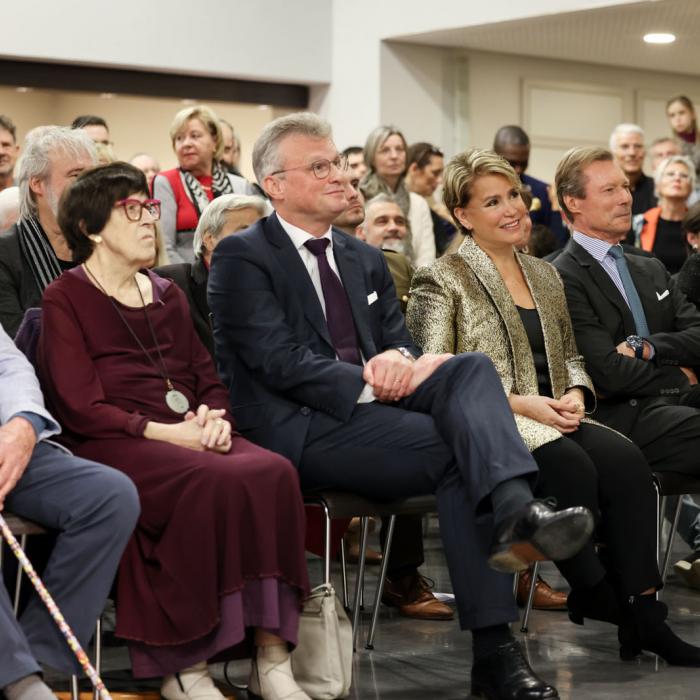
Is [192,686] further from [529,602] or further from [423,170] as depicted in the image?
[423,170]

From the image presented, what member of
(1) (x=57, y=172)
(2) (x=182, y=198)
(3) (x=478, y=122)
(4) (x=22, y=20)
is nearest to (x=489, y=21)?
(3) (x=478, y=122)

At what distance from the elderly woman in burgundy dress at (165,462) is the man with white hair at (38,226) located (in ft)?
1.23

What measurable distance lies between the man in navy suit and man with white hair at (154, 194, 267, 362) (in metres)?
0.55

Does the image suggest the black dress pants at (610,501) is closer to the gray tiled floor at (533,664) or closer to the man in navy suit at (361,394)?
the gray tiled floor at (533,664)

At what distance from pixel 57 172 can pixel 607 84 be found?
8091 millimetres

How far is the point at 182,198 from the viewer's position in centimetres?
617

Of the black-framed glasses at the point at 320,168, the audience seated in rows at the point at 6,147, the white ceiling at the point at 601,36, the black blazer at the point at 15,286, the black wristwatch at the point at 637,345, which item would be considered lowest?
the black wristwatch at the point at 637,345

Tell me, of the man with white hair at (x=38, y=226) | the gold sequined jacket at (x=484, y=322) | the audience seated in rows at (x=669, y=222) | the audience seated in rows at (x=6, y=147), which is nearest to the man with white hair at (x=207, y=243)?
the man with white hair at (x=38, y=226)

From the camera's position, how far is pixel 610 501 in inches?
152

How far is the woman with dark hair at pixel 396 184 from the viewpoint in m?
6.64

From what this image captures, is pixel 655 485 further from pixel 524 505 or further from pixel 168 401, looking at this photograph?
pixel 168 401

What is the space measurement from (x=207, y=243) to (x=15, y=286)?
816 millimetres

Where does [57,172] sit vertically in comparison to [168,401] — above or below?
above

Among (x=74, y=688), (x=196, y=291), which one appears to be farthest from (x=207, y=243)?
(x=74, y=688)
